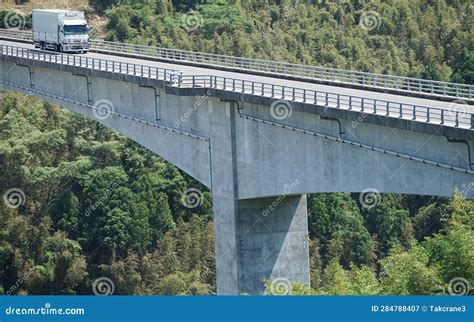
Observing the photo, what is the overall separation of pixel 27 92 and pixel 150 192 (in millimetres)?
15431

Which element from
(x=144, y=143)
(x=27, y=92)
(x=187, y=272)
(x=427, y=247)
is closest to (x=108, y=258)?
(x=187, y=272)

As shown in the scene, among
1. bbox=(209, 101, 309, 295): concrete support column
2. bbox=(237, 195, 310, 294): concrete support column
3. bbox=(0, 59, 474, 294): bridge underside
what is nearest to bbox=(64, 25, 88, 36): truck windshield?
bbox=(0, 59, 474, 294): bridge underside

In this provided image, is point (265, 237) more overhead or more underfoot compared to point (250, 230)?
more underfoot

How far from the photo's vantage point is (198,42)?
367 feet

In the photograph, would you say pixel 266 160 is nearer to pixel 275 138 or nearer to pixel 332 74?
pixel 275 138

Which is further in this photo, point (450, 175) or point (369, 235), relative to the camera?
point (369, 235)

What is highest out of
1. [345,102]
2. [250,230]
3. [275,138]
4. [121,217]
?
[345,102]

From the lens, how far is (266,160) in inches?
2191

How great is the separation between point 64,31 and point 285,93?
2753 cm

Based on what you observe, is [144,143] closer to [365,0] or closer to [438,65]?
[438,65]

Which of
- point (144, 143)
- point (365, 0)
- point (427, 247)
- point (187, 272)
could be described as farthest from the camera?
point (365, 0)

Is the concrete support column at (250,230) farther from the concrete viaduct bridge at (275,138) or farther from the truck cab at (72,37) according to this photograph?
the truck cab at (72,37)

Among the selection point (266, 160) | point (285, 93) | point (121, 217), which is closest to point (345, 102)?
point (285, 93)

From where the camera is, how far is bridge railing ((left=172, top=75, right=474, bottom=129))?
4694 centimetres
